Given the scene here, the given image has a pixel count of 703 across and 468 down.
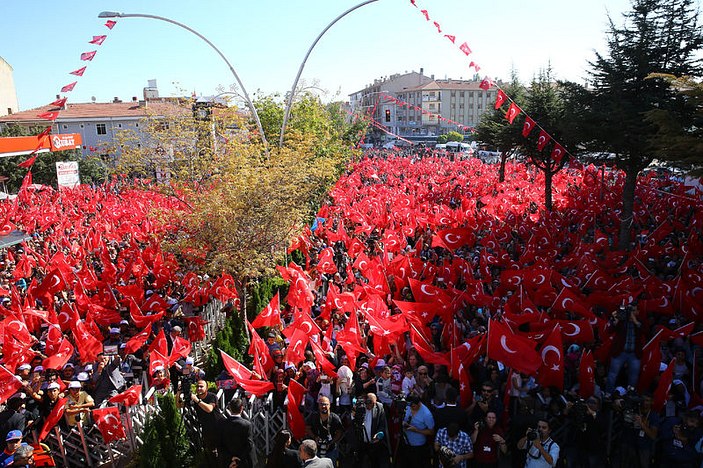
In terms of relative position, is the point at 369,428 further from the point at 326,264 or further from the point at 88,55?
the point at 88,55

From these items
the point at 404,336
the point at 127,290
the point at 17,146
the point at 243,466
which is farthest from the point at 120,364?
the point at 17,146

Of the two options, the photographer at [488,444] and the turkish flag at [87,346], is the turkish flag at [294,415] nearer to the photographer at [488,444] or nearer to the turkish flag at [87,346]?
the photographer at [488,444]

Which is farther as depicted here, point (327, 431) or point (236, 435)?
point (327, 431)

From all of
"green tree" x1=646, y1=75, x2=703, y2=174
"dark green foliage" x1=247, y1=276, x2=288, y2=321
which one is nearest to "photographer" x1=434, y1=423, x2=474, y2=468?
"green tree" x1=646, y1=75, x2=703, y2=174

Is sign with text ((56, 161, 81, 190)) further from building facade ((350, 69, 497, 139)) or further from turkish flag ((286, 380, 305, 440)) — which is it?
building facade ((350, 69, 497, 139))

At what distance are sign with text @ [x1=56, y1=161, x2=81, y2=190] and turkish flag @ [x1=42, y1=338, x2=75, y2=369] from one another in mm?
22970

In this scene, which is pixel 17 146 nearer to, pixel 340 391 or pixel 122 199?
pixel 122 199

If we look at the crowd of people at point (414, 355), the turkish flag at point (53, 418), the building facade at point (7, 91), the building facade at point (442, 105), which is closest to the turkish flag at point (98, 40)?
the crowd of people at point (414, 355)

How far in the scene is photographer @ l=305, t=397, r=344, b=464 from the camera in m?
6.52

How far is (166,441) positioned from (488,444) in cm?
410

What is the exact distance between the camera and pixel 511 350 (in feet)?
25.5

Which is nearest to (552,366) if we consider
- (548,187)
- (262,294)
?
(262,294)

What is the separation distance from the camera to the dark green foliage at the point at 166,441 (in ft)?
21.2

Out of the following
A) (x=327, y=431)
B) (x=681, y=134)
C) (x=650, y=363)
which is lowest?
(x=327, y=431)
